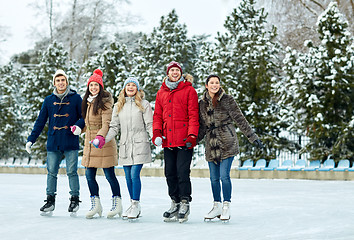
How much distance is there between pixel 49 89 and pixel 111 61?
10.3ft

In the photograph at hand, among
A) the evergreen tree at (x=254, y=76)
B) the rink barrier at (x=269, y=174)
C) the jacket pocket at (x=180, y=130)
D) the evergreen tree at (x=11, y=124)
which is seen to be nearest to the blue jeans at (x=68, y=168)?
the jacket pocket at (x=180, y=130)

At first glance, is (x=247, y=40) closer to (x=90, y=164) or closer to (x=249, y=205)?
(x=249, y=205)

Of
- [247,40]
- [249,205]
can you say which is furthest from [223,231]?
[247,40]

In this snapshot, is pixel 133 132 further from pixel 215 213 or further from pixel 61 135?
pixel 215 213

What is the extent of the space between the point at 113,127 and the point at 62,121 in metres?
0.76

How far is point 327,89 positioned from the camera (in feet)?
48.0

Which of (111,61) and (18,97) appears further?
(18,97)

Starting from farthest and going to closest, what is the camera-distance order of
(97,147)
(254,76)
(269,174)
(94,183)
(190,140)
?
(254,76), (269,174), (94,183), (97,147), (190,140)

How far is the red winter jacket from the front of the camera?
19.5 feet

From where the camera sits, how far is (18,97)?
993 inches

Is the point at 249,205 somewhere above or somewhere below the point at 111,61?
below

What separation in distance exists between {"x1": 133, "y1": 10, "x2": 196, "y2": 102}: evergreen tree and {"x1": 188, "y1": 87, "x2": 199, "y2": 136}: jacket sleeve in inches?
513

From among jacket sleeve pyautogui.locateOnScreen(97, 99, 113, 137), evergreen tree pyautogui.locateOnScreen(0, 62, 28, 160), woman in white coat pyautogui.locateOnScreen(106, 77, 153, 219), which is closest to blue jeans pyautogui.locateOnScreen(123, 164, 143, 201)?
woman in white coat pyautogui.locateOnScreen(106, 77, 153, 219)

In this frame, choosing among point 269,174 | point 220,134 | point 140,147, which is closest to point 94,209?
point 140,147
